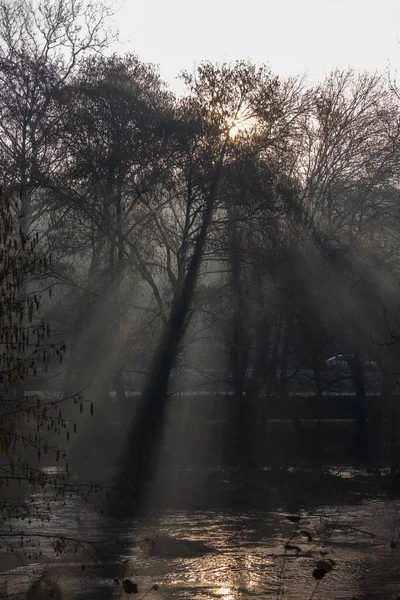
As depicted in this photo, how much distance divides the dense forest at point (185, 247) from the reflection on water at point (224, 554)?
3225 millimetres

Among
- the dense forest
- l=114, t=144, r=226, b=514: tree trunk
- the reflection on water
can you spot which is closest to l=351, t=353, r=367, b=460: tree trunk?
the dense forest

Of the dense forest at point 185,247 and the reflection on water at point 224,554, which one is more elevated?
the dense forest at point 185,247

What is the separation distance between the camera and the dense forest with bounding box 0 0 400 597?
101ft

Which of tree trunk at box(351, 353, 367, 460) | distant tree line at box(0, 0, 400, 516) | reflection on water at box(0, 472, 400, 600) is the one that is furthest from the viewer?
tree trunk at box(351, 353, 367, 460)

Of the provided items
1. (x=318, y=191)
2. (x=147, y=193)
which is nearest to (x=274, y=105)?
(x=147, y=193)

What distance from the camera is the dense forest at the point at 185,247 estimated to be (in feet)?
101

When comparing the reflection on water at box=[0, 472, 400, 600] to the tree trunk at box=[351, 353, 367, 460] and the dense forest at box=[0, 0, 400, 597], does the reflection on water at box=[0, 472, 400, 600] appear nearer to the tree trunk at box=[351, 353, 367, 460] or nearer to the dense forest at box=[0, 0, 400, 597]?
the dense forest at box=[0, 0, 400, 597]

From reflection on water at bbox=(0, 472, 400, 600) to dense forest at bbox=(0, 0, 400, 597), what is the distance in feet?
10.6

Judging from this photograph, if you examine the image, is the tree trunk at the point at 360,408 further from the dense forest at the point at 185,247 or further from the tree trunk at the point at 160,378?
the tree trunk at the point at 160,378

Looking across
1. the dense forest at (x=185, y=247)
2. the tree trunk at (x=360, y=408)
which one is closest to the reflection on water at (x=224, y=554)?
the dense forest at (x=185, y=247)

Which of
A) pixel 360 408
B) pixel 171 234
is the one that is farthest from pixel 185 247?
pixel 360 408

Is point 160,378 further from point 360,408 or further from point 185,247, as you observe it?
point 360,408

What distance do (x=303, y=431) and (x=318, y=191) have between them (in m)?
9.50

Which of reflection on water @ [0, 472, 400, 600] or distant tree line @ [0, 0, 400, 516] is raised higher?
distant tree line @ [0, 0, 400, 516]
